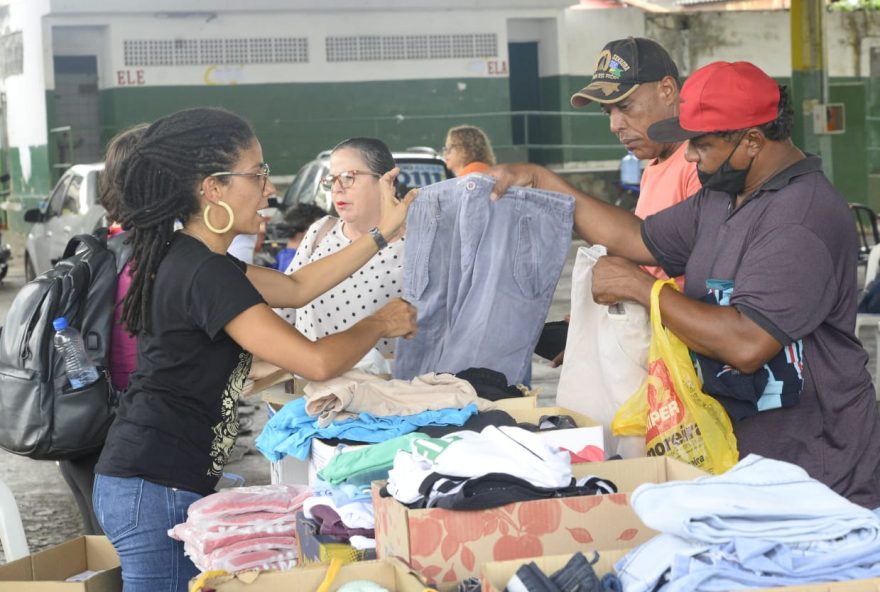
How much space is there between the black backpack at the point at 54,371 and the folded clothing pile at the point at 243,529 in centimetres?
133

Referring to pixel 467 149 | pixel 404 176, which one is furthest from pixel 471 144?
pixel 404 176

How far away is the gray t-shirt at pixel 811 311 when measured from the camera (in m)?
2.85

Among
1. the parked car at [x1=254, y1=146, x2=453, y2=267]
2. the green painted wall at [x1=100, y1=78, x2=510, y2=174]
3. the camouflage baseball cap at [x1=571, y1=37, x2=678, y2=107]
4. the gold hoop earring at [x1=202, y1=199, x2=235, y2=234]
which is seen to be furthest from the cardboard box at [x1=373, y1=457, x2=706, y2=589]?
the green painted wall at [x1=100, y1=78, x2=510, y2=174]

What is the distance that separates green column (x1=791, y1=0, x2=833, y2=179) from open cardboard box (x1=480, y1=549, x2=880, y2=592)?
12.6 metres

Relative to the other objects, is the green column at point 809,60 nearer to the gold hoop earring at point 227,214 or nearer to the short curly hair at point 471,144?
the short curly hair at point 471,144

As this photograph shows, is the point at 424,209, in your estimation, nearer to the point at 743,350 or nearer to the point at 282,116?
the point at 743,350

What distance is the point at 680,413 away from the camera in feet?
9.85

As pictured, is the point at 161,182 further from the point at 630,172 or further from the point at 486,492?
the point at 630,172

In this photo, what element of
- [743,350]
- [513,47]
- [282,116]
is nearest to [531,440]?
[743,350]

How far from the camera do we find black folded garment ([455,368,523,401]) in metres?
3.63

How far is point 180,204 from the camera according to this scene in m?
3.06

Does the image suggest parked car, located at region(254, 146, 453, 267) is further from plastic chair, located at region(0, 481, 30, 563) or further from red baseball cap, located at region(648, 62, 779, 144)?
red baseball cap, located at region(648, 62, 779, 144)

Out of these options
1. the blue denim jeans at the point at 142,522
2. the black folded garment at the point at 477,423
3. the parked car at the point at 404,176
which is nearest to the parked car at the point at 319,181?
the parked car at the point at 404,176

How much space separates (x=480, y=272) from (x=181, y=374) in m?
1.23
